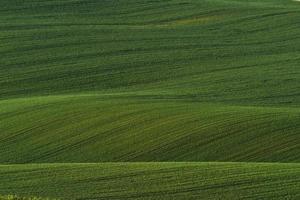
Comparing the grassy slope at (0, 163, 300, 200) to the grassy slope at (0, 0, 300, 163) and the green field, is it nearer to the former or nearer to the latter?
the green field

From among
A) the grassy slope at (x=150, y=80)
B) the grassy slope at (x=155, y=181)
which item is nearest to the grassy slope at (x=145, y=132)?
the grassy slope at (x=150, y=80)

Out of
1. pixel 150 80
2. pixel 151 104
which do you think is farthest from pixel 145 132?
pixel 150 80

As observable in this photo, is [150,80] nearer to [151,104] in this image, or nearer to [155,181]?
[151,104]

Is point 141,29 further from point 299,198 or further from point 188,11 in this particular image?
point 299,198

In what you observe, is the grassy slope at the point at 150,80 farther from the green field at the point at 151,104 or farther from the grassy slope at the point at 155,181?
the grassy slope at the point at 155,181

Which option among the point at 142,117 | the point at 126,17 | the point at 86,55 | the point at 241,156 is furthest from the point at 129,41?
the point at 241,156
